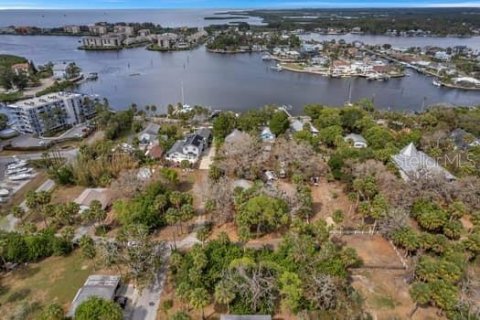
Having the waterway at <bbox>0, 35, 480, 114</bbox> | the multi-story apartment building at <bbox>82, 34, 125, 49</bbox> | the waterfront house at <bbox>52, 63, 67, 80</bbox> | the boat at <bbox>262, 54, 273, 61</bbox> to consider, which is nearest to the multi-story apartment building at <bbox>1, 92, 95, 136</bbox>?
the waterway at <bbox>0, 35, 480, 114</bbox>

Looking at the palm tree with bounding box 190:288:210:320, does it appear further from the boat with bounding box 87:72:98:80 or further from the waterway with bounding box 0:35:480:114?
the boat with bounding box 87:72:98:80

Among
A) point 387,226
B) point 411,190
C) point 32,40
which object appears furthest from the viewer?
point 32,40

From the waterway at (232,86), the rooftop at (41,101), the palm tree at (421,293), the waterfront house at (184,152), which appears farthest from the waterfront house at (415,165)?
the rooftop at (41,101)

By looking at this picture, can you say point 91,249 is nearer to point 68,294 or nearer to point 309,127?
point 68,294

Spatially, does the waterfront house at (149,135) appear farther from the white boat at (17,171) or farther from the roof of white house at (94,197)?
the white boat at (17,171)

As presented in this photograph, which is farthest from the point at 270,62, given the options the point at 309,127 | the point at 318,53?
the point at 309,127
